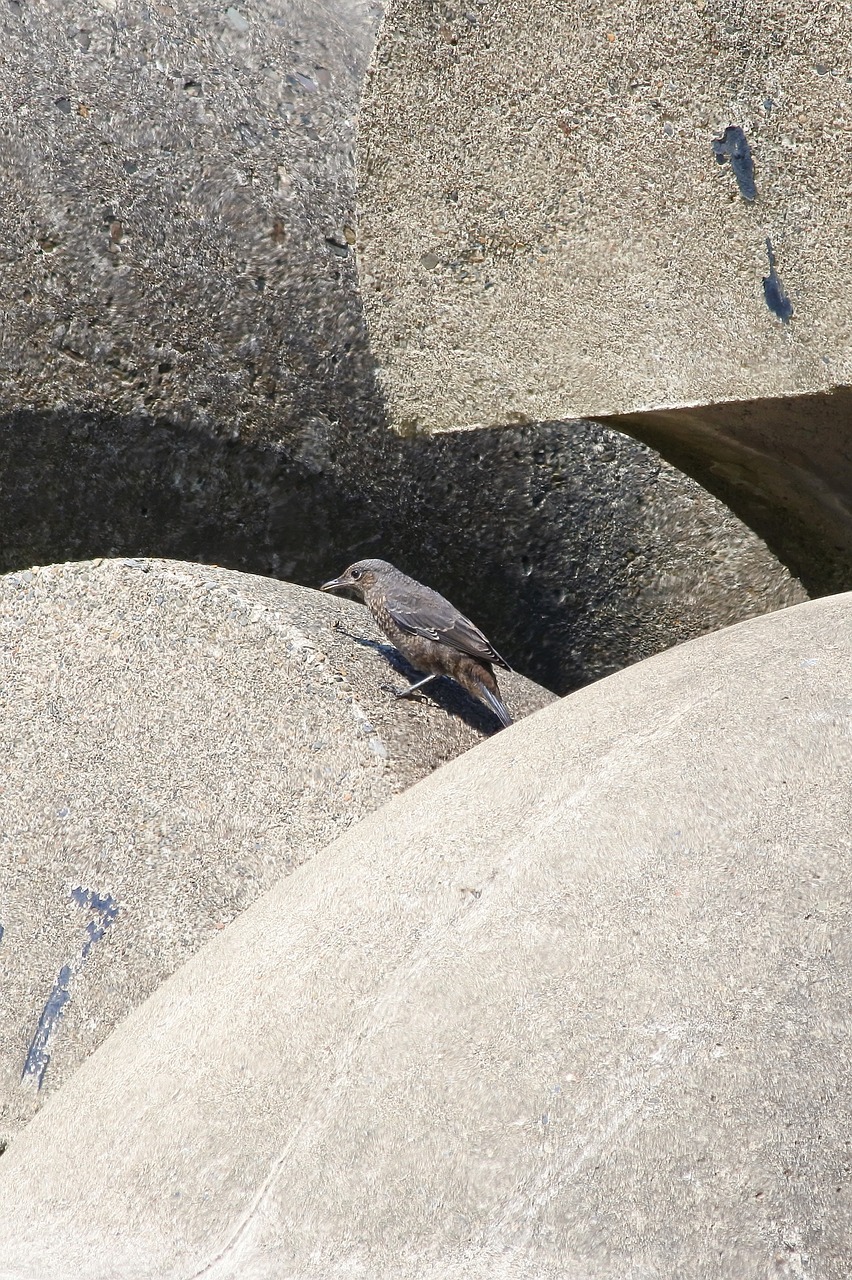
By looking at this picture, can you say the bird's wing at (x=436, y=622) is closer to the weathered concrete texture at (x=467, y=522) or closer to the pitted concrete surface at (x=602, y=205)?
the weathered concrete texture at (x=467, y=522)

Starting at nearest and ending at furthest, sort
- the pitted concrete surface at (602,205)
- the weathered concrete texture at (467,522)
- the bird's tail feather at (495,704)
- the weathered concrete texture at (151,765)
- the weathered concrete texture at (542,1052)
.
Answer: the weathered concrete texture at (542,1052), the weathered concrete texture at (151,765), the pitted concrete surface at (602,205), the bird's tail feather at (495,704), the weathered concrete texture at (467,522)

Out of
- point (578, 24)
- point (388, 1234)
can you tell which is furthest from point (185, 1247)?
point (578, 24)

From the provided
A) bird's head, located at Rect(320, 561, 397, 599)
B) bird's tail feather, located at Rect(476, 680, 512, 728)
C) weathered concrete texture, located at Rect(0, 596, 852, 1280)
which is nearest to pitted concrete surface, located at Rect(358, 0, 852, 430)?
bird's head, located at Rect(320, 561, 397, 599)

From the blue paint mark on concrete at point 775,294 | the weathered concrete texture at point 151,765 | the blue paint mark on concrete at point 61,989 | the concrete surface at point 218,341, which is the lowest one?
the blue paint mark on concrete at point 61,989

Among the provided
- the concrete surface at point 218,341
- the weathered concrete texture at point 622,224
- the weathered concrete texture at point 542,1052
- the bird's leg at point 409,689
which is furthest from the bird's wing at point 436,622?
the weathered concrete texture at point 542,1052

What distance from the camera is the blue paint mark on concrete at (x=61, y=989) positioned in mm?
2188

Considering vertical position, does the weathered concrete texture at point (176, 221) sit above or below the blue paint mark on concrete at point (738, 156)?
below

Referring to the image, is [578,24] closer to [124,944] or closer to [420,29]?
[420,29]

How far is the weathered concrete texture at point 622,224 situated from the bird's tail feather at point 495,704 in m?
0.62

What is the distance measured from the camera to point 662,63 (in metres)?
2.37

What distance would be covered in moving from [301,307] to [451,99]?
55 cm

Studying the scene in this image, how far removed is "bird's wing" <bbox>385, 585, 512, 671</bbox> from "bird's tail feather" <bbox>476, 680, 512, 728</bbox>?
67 mm

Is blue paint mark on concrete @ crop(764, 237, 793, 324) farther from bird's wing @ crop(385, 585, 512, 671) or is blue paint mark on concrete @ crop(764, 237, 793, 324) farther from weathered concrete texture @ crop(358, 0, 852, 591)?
bird's wing @ crop(385, 585, 512, 671)

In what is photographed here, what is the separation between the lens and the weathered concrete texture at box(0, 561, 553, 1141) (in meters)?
2.18
